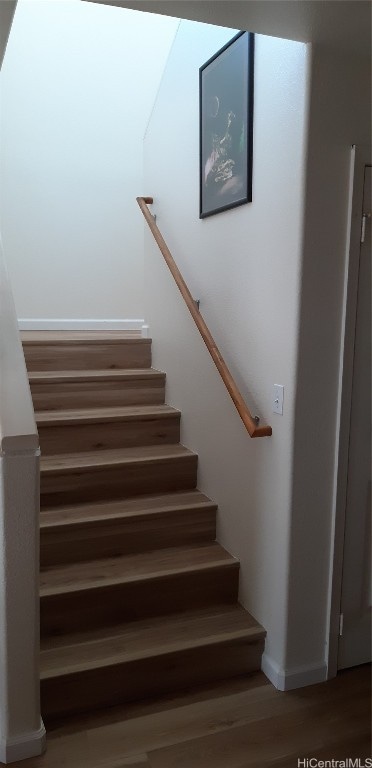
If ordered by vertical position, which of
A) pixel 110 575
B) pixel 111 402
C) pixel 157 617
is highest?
pixel 111 402

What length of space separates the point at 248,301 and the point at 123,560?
1.23 m

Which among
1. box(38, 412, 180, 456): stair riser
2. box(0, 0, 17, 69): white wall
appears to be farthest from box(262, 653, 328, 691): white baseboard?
box(0, 0, 17, 69): white wall

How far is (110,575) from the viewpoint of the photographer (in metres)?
2.41

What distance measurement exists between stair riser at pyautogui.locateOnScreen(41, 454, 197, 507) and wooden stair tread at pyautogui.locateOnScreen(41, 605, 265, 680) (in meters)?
0.61

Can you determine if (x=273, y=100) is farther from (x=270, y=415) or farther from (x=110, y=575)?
(x=110, y=575)

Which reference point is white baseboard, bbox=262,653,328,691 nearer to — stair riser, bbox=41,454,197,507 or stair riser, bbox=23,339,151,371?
stair riser, bbox=41,454,197,507

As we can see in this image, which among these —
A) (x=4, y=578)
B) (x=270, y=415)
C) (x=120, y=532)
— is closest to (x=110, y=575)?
(x=120, y=532)

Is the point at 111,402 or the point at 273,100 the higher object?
the point at 273,100

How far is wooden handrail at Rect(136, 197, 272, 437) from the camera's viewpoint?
7.23 ft

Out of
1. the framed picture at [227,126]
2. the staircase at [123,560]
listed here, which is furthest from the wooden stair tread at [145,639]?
the framed picture at [227,126]

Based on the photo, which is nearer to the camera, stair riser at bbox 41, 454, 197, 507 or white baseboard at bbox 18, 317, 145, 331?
stair riser at bbox 41, 454, 197, 507

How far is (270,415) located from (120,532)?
2.88 ft

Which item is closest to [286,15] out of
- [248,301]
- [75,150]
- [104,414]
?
[248,301]

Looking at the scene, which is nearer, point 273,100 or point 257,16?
point 257,16
